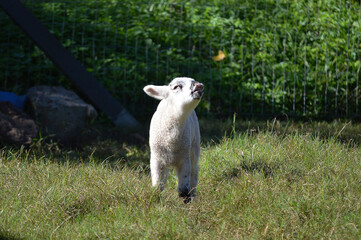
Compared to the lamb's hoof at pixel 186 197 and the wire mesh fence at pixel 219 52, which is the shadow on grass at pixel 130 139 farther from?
the lamb's hoof at pixel 186 197

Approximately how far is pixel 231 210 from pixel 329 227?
27.9 inches

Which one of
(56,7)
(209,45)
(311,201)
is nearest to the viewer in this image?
(311,201)

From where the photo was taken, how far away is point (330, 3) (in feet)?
27.5

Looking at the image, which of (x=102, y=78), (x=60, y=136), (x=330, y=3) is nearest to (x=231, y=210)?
(x=60, y=136)

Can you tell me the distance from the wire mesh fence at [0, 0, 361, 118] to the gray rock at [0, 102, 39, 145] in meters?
1.76

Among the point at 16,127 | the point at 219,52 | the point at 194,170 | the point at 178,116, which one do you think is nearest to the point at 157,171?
the point at 194,170

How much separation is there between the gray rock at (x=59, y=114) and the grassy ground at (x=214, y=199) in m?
1.64

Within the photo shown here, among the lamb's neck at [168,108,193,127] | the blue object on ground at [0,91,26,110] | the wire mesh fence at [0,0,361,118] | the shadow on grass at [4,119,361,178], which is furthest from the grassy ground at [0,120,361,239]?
the wire mesh fence at [0,0,361,118]

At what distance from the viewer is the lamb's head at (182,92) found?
3.69 m

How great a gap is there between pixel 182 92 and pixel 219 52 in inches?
162

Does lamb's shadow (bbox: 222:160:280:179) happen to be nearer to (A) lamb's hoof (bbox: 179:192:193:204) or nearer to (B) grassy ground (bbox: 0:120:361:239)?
(B) grassy ground (bbox: 0:120:361:239)

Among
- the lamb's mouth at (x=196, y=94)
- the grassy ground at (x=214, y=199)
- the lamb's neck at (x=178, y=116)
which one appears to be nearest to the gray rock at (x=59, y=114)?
the grassy ground at (x=214, y=199)

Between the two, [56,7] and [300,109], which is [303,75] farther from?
[56,7]

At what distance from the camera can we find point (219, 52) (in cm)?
779
